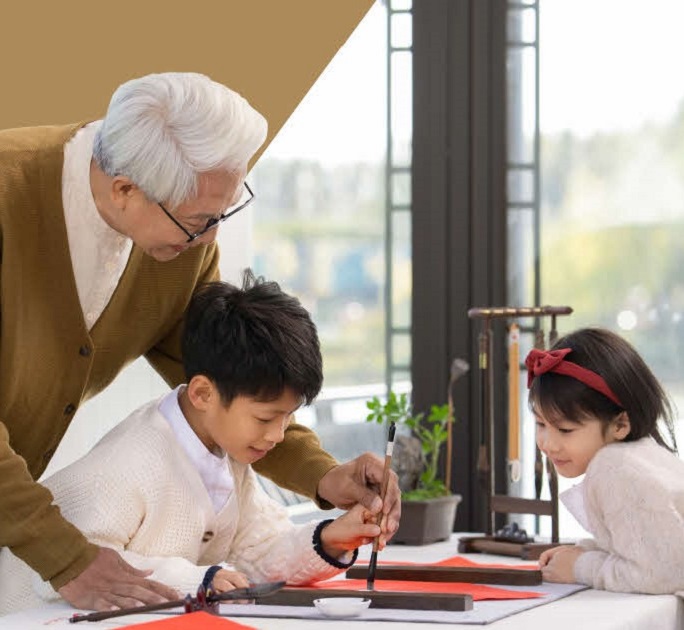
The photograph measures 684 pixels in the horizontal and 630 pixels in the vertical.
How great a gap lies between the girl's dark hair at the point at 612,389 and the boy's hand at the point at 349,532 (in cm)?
42

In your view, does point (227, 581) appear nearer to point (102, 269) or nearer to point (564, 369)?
point (102, 269)

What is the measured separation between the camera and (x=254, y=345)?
207 cm

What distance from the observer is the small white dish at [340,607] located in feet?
5.86

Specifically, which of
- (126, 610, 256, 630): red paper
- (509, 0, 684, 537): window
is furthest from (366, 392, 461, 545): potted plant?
(126, 610, 256, 630): red paper

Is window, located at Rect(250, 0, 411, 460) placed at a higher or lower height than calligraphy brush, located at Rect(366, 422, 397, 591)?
higher

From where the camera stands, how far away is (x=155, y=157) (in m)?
1.95

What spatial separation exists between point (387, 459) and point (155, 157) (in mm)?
534

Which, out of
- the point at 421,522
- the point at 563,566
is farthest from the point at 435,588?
the point at 421,522

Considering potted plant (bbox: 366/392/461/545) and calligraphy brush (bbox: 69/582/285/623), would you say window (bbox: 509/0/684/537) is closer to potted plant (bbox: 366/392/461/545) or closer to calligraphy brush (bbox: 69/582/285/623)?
potted plant (bbox: 366/392/461/545)

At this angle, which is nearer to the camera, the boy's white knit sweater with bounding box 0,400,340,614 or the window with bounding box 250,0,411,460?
the boy's white knit sweater with bounding box 0,400,340,614

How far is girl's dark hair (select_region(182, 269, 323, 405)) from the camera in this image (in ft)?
6.73

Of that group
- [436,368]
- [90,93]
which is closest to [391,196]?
[436,368]

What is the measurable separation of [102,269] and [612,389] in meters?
0.83

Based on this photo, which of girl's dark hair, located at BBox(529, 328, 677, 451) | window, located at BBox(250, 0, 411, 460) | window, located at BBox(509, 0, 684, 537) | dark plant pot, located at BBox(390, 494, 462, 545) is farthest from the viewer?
window, located at BBox(250, 0, 411, 460)
